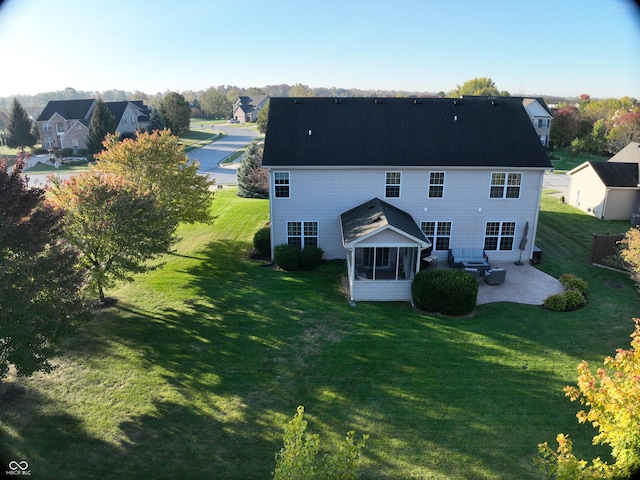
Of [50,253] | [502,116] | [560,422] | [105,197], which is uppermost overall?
[502,116]

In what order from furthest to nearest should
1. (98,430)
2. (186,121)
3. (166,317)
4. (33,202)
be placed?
(186,121), (166,317), (33,202), (98,430)

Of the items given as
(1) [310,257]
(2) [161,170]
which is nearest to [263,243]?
(1) [310,257]

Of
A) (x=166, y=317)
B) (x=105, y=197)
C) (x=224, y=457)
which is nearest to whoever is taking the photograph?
(x=224, y=457)

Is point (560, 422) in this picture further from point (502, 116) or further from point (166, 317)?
point (502, 116)

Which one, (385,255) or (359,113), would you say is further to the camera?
(359,113)

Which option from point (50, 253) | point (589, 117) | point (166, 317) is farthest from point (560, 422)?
point (589, 117)

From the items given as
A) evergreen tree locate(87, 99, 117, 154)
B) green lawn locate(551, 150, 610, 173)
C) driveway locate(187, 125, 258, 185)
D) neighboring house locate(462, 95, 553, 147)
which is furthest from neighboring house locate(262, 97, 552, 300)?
neighboring house locate(462, 95, 553, 147)

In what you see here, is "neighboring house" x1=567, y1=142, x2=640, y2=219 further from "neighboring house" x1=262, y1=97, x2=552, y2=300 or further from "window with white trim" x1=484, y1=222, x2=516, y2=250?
"window with white trim" x1=484, y1=222, x2=516, y2=250

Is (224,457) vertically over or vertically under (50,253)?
under
